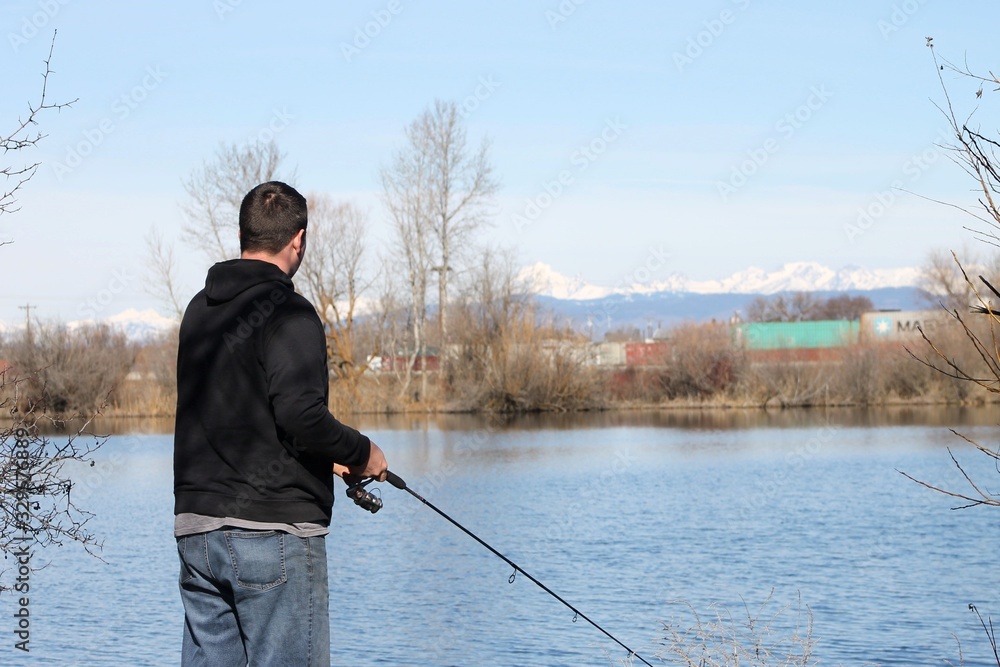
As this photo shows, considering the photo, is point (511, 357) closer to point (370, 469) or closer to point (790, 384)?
point (790, 384)

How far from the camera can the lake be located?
32.6 ft

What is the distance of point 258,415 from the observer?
3.10 meters

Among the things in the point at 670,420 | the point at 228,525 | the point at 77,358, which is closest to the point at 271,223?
the point at 228,525

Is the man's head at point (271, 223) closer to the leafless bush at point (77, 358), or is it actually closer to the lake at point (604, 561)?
the lake at point (604, 561)

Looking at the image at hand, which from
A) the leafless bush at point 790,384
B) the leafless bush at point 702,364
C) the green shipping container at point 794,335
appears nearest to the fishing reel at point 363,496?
the leafless bush at point 702,364

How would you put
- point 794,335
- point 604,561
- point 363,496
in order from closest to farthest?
point 363,496, point 604,561, point 794,335

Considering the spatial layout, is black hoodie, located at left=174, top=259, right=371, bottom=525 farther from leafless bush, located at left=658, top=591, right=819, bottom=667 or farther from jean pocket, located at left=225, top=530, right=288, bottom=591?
leafless bush, located at left=658, top=591, right=819, bottom=667

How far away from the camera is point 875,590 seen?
11.6 m

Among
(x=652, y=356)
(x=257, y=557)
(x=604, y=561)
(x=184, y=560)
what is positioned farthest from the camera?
(x=652, y=356)

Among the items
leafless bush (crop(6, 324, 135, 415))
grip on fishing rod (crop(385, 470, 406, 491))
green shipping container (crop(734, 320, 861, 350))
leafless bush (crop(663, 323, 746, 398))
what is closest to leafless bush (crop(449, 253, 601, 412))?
leafless bush (crop(663, 323, 746, 398))

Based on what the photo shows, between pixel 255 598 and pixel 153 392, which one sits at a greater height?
pixel 153 392

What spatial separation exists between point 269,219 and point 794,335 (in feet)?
217

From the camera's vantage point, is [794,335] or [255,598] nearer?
[255,598]

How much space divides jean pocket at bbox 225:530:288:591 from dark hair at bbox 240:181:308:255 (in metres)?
0.84
